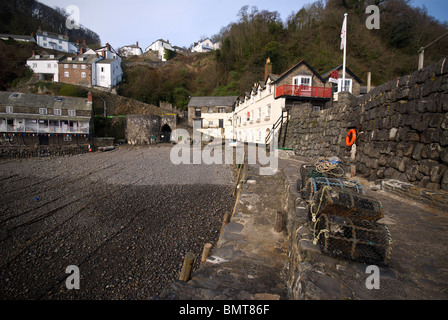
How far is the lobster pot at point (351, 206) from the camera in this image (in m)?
2.73

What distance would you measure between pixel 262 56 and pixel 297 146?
91.4 ft

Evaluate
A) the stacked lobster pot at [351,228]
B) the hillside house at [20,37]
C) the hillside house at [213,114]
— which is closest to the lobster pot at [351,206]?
the stacked lobster pot at [351,228]

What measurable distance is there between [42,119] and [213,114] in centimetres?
2486

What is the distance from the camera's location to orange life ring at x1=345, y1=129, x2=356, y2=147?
8.39 m

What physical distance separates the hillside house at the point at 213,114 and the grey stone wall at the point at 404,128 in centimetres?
2951

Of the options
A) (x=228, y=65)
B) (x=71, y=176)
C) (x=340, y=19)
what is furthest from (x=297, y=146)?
(x=228, y=65)

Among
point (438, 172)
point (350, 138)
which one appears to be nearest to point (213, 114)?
point (350, 138)

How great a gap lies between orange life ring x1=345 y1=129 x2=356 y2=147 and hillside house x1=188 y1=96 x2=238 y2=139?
1178 inches

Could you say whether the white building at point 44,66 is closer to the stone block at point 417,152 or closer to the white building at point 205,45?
the white building at point 205,45

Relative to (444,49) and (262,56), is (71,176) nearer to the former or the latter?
(262,56)

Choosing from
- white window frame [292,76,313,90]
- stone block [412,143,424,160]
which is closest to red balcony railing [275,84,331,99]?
white window frame [292,76,313,90]
